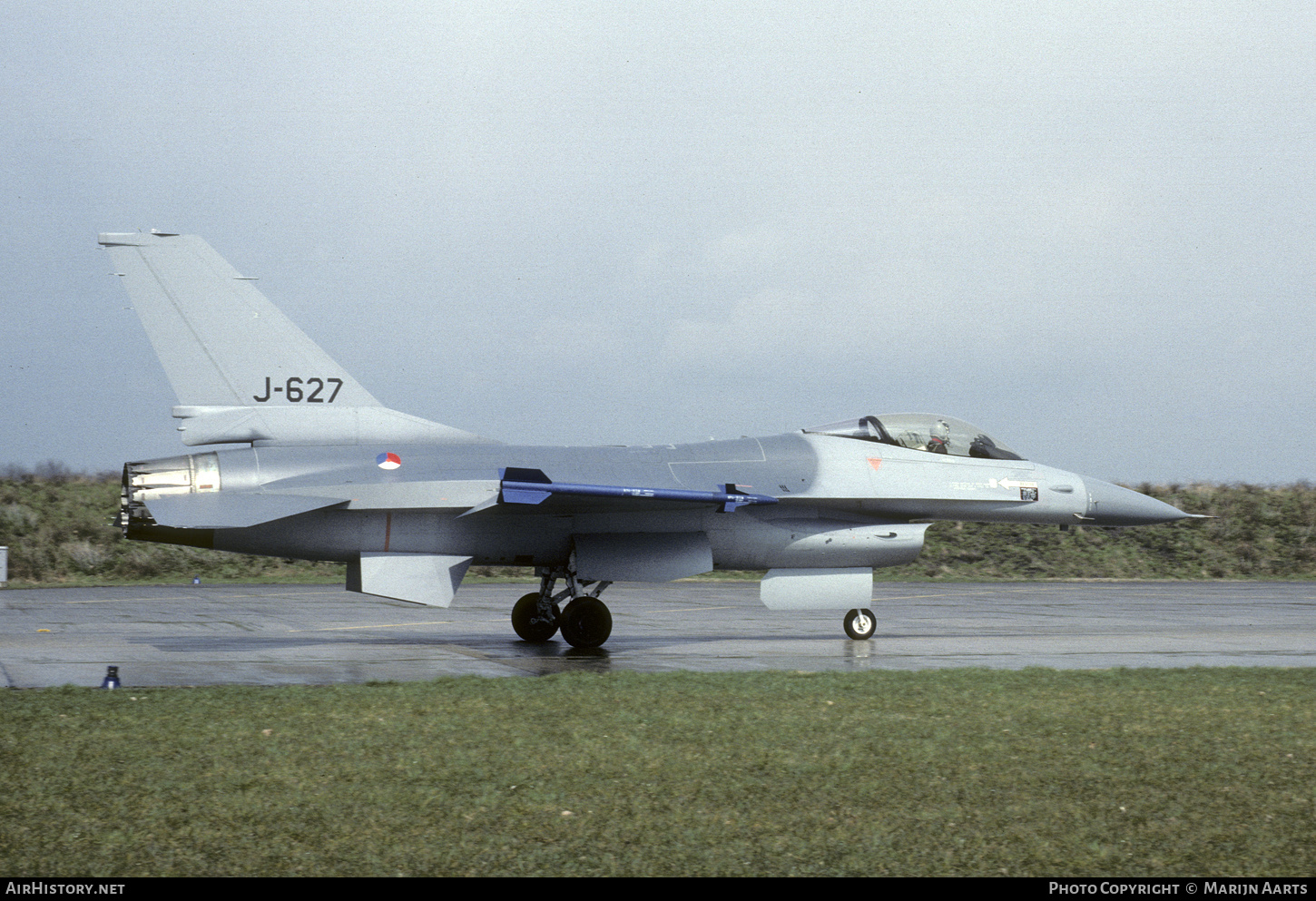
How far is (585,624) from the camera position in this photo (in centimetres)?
1533

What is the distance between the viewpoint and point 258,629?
58.9ft

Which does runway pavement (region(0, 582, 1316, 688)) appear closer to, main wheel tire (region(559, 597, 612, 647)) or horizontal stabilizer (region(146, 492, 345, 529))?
main wheel tire (region(559, 597, 612, 647))

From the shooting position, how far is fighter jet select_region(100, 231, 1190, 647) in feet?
45.7

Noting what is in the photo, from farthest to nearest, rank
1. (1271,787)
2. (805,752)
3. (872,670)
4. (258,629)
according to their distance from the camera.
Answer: (258,629)
(872,670)
(805,752)
(1271,787)

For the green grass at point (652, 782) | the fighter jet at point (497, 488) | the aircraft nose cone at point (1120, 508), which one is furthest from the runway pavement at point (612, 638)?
the green grass at point (652, 782)

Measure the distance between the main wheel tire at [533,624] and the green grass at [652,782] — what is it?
5910 mm

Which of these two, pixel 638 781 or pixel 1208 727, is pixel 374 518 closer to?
pixel 638 781

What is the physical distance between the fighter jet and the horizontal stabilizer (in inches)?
0.8

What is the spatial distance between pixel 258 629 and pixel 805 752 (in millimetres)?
12463

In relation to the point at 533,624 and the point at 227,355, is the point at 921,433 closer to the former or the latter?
the point at 533,624

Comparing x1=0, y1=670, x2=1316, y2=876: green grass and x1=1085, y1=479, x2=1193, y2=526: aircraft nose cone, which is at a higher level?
x1=1085, y1=479, x2=1193, y2=526: aircraft nose cone

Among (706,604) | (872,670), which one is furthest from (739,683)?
(706,604)

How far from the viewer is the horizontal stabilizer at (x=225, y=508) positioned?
12.9 meters

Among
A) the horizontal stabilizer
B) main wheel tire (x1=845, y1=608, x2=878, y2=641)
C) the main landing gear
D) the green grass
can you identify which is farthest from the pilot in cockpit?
the horizontal stabilizer
